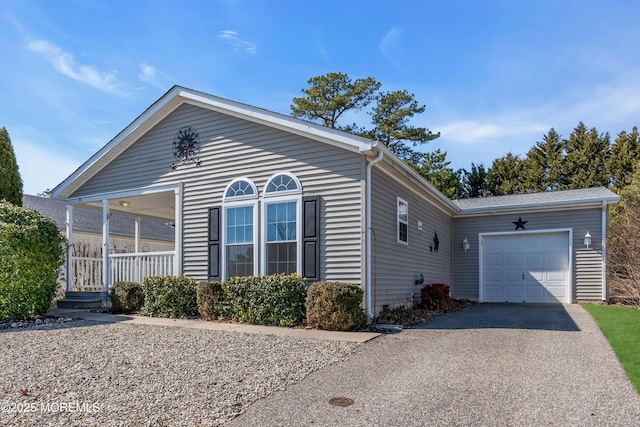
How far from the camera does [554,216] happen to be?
13547 millimetres

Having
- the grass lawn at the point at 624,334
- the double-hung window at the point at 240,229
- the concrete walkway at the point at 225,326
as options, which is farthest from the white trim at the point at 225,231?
the grass lawn at the point at 624,334

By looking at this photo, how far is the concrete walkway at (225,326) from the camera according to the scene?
22.7 ft

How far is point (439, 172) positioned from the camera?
86.5 ft

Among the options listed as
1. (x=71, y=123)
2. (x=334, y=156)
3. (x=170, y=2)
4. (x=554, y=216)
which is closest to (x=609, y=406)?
(x=334, y=156)

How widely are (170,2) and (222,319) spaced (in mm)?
6321

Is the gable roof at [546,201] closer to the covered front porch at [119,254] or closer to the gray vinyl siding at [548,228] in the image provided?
the gray vinyl siding at [548,228]

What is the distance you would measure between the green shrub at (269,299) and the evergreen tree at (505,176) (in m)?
22.8

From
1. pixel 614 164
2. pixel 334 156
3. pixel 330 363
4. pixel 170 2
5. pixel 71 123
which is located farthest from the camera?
pixel 614 164

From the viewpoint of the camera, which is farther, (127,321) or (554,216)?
(554,216)

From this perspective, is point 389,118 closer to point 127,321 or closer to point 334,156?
point 334,156

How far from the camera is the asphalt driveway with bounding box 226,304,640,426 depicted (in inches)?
143

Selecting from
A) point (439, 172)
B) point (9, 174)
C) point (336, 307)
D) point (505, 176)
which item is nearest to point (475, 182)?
point (505, 176)

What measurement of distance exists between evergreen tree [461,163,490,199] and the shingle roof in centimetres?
1801

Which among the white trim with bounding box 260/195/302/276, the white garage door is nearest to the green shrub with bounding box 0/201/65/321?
the white trim with bounding box 260/195/302/276
